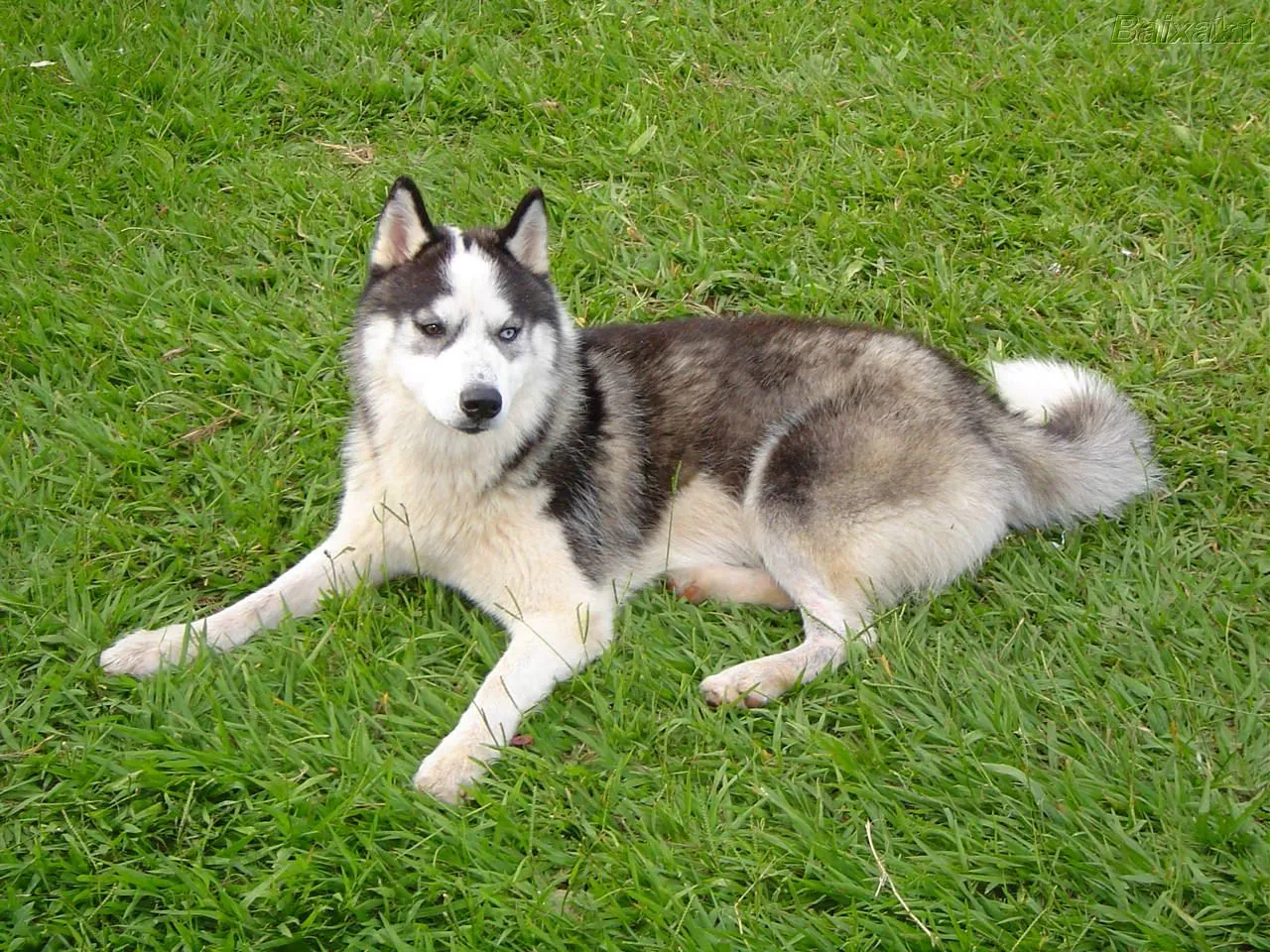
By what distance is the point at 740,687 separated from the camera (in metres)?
3.41

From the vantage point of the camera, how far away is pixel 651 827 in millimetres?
3014

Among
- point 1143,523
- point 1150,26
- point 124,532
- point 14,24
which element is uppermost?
point 1150,26

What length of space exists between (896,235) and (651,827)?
313 cm

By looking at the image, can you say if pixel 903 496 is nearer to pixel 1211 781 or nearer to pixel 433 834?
pixel 1211 781

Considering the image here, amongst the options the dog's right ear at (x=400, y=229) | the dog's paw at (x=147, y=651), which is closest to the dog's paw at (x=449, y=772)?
the dog's paw at (x=147, y=651)

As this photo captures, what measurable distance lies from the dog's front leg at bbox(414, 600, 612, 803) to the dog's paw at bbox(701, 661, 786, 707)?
394mm

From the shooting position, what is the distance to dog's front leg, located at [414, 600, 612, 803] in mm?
3129

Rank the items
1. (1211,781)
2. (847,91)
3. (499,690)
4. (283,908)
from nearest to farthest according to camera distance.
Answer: (283,908) → (1211,781) → (499,690) → (847,91)

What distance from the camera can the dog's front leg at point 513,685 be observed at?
10.3ft

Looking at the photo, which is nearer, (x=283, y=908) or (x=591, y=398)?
(x=283, y=908)

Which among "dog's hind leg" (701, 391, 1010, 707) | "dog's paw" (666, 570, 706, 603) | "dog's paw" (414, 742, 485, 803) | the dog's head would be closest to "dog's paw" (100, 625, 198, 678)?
"dog's paw" (414, 742, 485, 803)

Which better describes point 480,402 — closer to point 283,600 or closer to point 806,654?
point 283,600

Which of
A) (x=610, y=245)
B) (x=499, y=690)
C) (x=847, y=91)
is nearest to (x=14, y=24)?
(x=610, y=245)

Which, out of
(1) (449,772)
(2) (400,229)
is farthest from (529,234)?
(1) (449,772)
